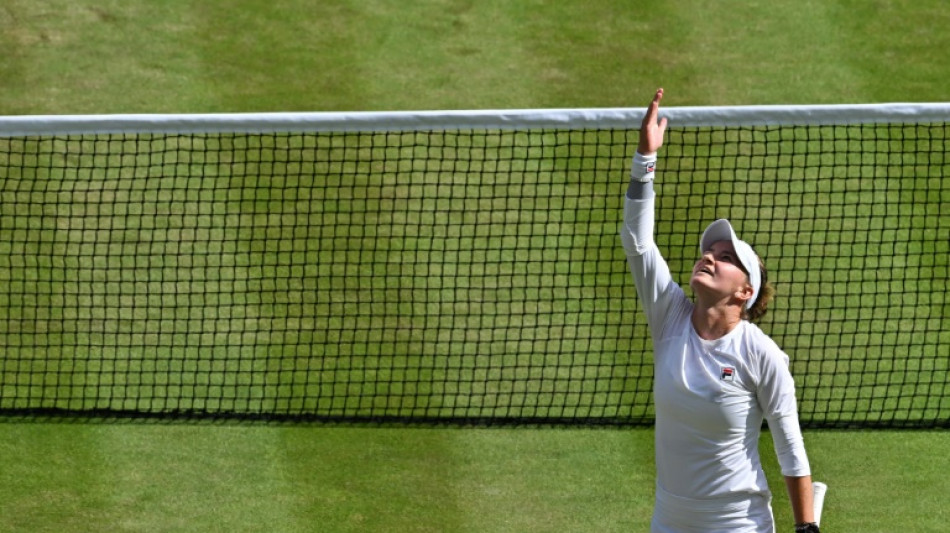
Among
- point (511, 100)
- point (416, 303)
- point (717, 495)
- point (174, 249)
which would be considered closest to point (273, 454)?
→ point (416, 303)

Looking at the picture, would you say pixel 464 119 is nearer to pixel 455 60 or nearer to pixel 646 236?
pixel 646 236

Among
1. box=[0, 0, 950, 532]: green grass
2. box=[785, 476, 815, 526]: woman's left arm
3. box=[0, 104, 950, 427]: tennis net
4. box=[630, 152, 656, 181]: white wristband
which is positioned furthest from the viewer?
box=[0, 104, 950, 427]: tennis net

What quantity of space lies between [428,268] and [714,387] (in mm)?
5624

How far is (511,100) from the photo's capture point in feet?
49.9

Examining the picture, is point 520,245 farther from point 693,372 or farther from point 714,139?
point 693,372

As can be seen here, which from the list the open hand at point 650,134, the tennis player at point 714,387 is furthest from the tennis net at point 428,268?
the tennis player at point 714,387

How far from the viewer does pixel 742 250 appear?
7.24m

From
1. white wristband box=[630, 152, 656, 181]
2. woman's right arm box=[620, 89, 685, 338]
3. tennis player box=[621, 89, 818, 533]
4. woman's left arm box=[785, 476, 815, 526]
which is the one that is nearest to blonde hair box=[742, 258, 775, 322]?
tennis player box=[621, 89, 818, 533]

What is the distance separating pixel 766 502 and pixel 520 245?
240 inches

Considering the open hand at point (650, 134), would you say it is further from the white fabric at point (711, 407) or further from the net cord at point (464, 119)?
the net cord at point (464, 119)

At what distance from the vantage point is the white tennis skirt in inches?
286

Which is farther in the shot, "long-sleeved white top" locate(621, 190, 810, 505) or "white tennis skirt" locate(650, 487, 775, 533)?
"white tennis skirt" locate(650, 487, 775, 533)

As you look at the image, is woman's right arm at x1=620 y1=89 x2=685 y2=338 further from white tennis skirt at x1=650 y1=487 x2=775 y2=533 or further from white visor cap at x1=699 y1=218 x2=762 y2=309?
white tennis skirt at x1=650 y1=487 x2=775 y2=533

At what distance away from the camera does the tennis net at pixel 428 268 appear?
1131 centimetres
